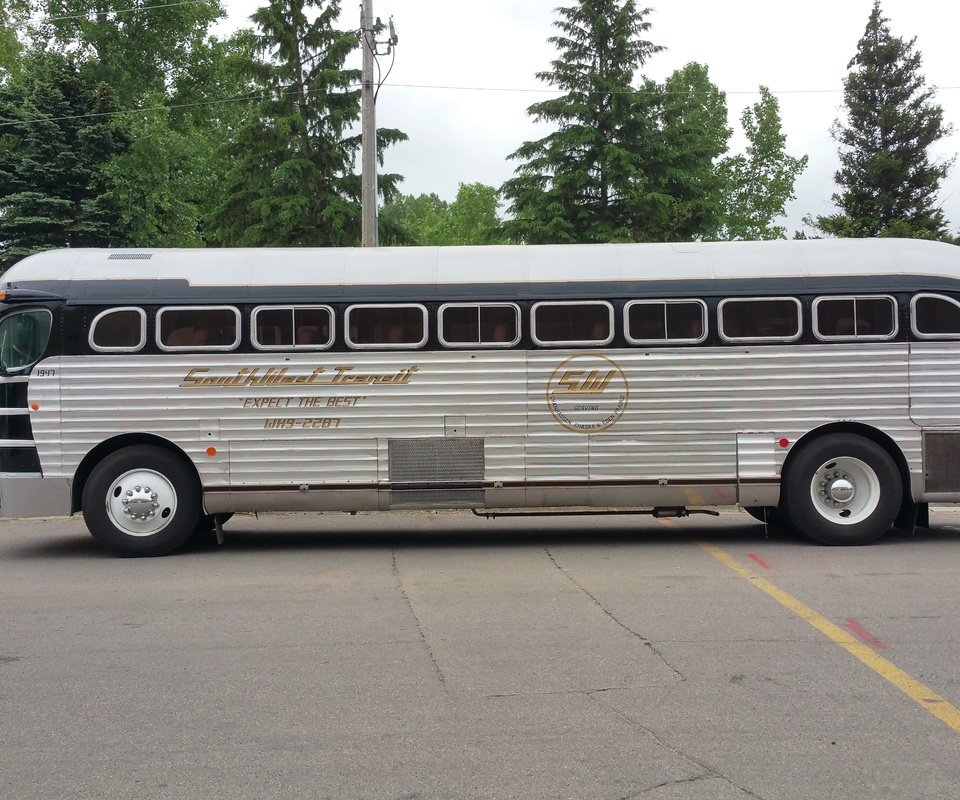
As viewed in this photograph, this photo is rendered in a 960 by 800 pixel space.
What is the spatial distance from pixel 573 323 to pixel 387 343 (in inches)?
77.2

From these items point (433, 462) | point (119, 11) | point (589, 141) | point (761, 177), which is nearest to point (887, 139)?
point (761, 177)

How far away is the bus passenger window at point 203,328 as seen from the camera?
1053 cm

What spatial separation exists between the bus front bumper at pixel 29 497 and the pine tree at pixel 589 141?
17.2 metres

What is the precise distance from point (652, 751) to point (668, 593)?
3659 mm

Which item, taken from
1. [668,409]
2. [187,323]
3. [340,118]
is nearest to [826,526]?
[668,409]

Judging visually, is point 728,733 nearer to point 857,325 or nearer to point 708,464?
point 708,464

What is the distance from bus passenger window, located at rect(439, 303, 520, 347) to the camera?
Answer: 10609 mm

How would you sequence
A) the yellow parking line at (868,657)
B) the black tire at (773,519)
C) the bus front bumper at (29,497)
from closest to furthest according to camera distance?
the yellow parking line at (868,657) < the bus front bumper at (29,497) < the black tire at (773,519)

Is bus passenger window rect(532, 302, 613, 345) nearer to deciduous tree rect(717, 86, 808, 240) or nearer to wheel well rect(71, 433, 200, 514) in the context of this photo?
wheel well rect(71, 433, 200, 514)

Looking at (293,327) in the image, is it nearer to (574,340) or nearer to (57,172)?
(574,340)

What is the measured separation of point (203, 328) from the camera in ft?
34.6

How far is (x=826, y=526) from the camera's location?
10625 mm

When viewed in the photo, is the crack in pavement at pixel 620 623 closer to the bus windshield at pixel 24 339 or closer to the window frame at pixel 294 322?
the window frame at pixel 294 322

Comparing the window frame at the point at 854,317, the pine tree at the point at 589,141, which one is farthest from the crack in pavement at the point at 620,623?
the pine tree at the point at 589,141
